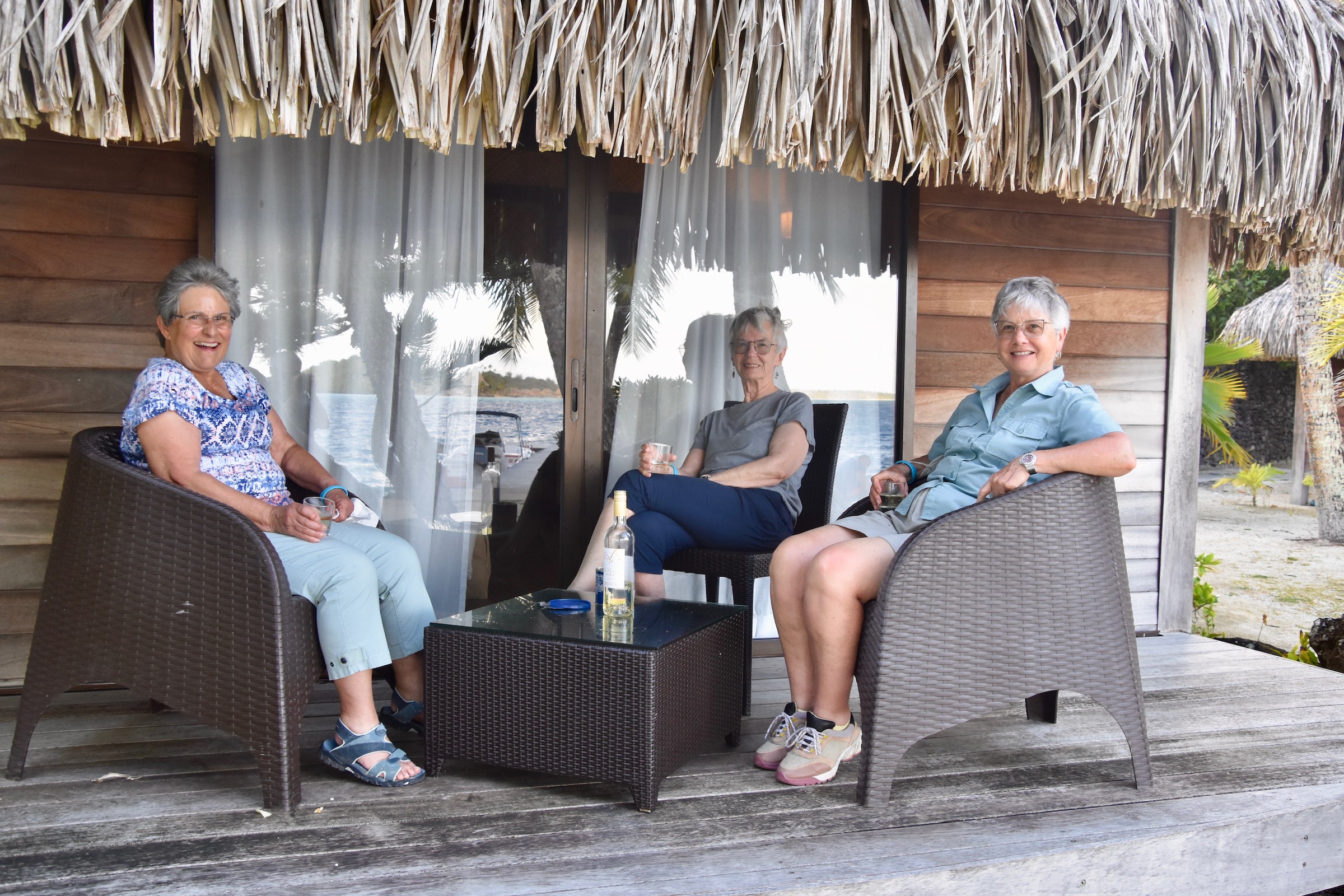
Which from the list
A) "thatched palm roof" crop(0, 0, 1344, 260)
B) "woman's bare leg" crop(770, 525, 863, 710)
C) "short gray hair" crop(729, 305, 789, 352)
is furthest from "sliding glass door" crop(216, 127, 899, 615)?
"woman's bare leg" crop(770, 525, 863, 710)

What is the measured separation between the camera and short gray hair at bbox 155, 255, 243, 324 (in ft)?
7.69

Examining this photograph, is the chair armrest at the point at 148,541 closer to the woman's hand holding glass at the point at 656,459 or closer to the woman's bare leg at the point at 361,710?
the woman's bare leg at the point at 361,710

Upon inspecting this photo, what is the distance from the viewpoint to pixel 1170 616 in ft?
12.9

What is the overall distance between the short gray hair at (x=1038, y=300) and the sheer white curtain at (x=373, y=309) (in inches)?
67.5

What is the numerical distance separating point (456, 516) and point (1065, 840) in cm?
212

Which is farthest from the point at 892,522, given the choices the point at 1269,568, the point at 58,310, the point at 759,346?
the point at 1269,568

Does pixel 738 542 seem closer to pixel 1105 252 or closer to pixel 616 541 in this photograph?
pixel 616 541

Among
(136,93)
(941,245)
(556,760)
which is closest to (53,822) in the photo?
(556,760)

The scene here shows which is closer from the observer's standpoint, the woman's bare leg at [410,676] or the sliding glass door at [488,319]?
the woman's bare leg at [410,676]

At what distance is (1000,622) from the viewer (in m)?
2.12

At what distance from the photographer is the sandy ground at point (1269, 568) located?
7.71 meters

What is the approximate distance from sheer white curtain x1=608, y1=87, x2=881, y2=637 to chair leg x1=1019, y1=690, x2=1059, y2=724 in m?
1.08

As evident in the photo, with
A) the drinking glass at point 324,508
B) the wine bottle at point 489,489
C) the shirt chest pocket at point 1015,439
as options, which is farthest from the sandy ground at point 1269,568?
the drinking glass at point 324,508

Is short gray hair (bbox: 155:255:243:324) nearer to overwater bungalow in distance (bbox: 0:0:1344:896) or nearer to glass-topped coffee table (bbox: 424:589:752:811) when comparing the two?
overwater bungalow in distance (bbox: 0:0:1344:896)
